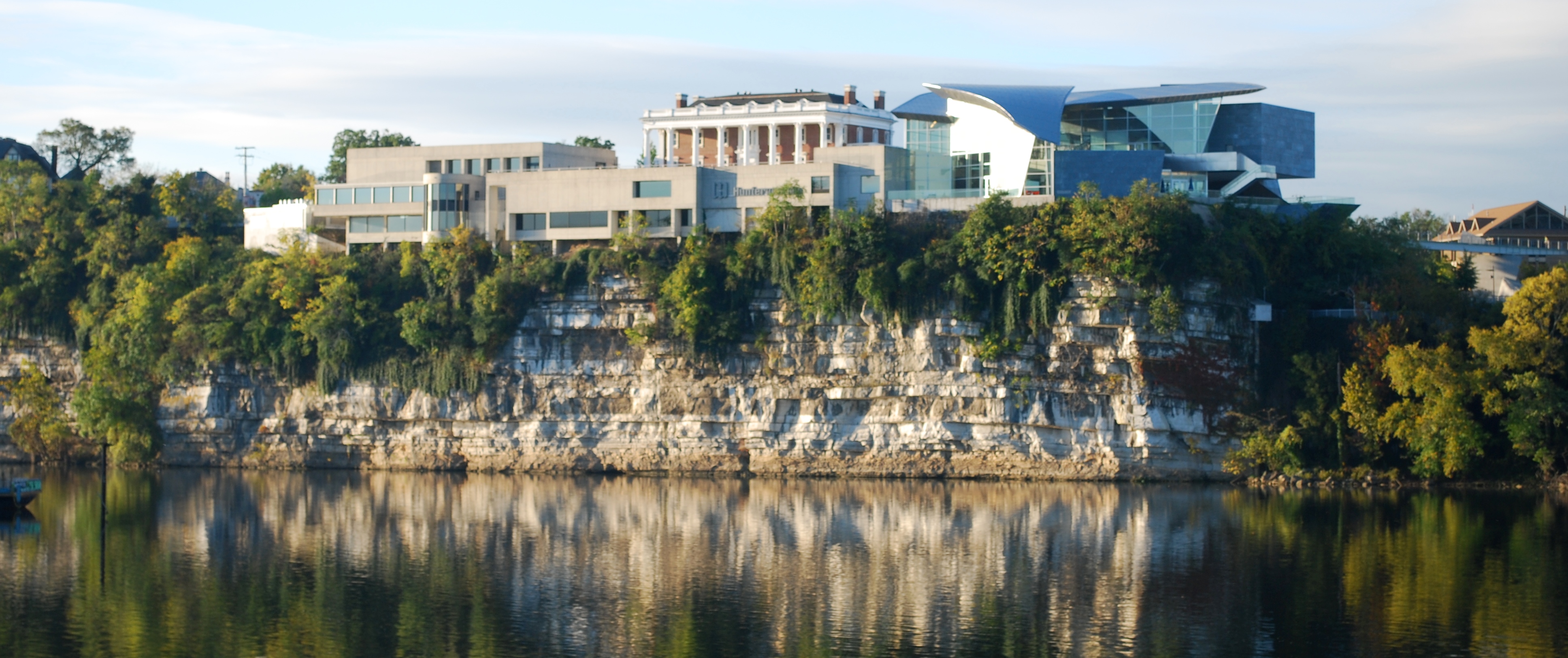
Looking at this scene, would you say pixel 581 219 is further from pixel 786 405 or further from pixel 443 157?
pixel 786 405

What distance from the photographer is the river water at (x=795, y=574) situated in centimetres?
4397

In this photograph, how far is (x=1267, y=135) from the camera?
92000 mm

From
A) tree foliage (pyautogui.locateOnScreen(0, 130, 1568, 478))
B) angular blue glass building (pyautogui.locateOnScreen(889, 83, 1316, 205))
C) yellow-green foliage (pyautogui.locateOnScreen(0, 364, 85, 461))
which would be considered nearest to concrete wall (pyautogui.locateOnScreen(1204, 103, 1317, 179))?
angular blue glass building (pyautogui.locateOnScreen(889, 83, 1316, 205))

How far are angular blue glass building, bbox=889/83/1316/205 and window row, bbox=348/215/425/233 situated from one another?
2852 cm

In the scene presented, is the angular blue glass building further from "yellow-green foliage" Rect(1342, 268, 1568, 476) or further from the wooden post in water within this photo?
the wooden post in water

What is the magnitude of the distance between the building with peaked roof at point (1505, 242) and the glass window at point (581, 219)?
153 feet

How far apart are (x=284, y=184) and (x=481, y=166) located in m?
33.4

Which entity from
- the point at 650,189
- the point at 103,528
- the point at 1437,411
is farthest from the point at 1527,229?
the point at 103,528

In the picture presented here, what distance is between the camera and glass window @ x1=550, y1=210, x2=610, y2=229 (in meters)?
93.1

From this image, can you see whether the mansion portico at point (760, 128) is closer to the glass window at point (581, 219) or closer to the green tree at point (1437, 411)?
the glass window at point (581, 219)

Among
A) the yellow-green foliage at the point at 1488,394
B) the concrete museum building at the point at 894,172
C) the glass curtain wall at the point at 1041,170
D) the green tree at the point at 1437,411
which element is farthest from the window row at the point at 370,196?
the green tree at the point at 1437,411

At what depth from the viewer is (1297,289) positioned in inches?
3278

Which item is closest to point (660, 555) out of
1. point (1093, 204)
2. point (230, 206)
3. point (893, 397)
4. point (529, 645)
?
point (529, 645)

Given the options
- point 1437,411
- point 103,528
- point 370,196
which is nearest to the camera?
point 103,528
